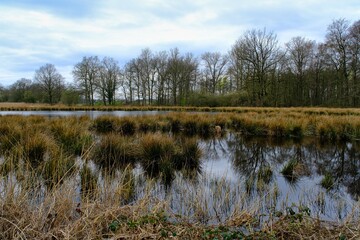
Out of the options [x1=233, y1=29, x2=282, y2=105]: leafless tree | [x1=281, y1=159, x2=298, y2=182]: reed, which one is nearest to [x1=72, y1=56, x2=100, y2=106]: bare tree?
[x1=233, y1=29, x2=282, y2=105]: leafless tree

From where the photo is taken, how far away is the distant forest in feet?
96.6

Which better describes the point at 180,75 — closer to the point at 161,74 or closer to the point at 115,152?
the point at 161,74

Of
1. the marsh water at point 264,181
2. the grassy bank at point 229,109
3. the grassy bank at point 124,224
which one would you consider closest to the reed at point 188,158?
the marsh water at point 264,181

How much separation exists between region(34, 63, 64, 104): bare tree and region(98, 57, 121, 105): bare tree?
27.5ft

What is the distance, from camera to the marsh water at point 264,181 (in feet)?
10.9

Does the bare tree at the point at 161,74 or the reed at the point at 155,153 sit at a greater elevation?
the bare tree at the point at 161,74

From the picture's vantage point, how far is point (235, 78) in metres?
34.4

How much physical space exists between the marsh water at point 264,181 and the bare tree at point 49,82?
133 feet

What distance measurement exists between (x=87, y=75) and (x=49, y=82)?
8329 millimetres

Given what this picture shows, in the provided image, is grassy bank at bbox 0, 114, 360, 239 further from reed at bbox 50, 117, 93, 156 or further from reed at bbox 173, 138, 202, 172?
reed at bbox 50, 117, 93, 156

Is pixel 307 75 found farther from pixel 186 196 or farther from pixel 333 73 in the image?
pixel 186 196

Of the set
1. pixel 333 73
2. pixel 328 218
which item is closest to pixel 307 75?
pixel 333 73

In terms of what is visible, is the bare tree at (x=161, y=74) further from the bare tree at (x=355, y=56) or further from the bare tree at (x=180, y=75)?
the bare tree at (x=355, y=56)

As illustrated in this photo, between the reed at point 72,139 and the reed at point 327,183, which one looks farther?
the reed at point 72,139
